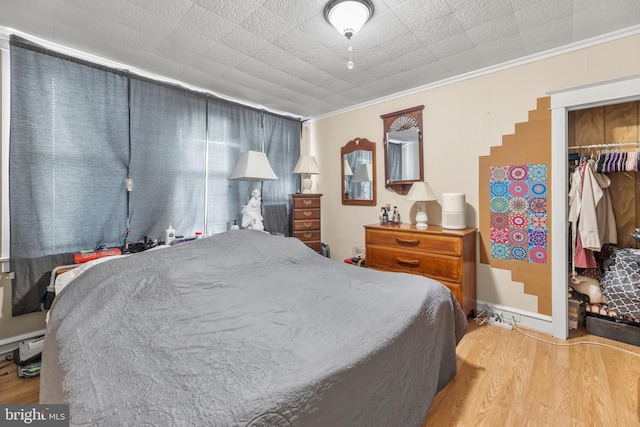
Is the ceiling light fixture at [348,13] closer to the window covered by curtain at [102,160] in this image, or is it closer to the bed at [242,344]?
the bed at [242,344]

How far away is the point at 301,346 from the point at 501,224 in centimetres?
245

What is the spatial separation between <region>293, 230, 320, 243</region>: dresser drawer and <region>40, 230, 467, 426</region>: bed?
5.29ft

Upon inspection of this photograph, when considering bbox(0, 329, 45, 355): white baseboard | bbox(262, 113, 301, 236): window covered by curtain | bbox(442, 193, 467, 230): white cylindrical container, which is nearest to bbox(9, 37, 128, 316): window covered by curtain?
bbox(0, 329, 45, 355): white baseboard

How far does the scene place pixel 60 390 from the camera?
85cm

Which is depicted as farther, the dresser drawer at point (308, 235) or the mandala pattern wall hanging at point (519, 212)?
the dresser drawer at point (308, 235)

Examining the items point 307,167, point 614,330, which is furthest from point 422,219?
point 614,330

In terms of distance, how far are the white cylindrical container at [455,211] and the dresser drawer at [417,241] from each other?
25 cm

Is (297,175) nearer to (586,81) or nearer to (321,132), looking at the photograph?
(321,132)

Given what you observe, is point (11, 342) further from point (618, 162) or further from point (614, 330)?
point (618, 162)

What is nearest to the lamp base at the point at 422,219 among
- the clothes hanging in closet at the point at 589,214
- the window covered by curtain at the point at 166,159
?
the clothes hanging in closet at the point at 589,214

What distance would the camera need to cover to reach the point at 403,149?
3256mm

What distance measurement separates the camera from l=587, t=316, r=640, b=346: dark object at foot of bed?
2164mm

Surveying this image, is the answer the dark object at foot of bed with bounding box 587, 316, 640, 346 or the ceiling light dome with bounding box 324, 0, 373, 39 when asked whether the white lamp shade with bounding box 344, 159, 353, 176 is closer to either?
the ceiling light dome with bounding box 324, 0, 373, 39

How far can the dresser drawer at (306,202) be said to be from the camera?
11.7ft
